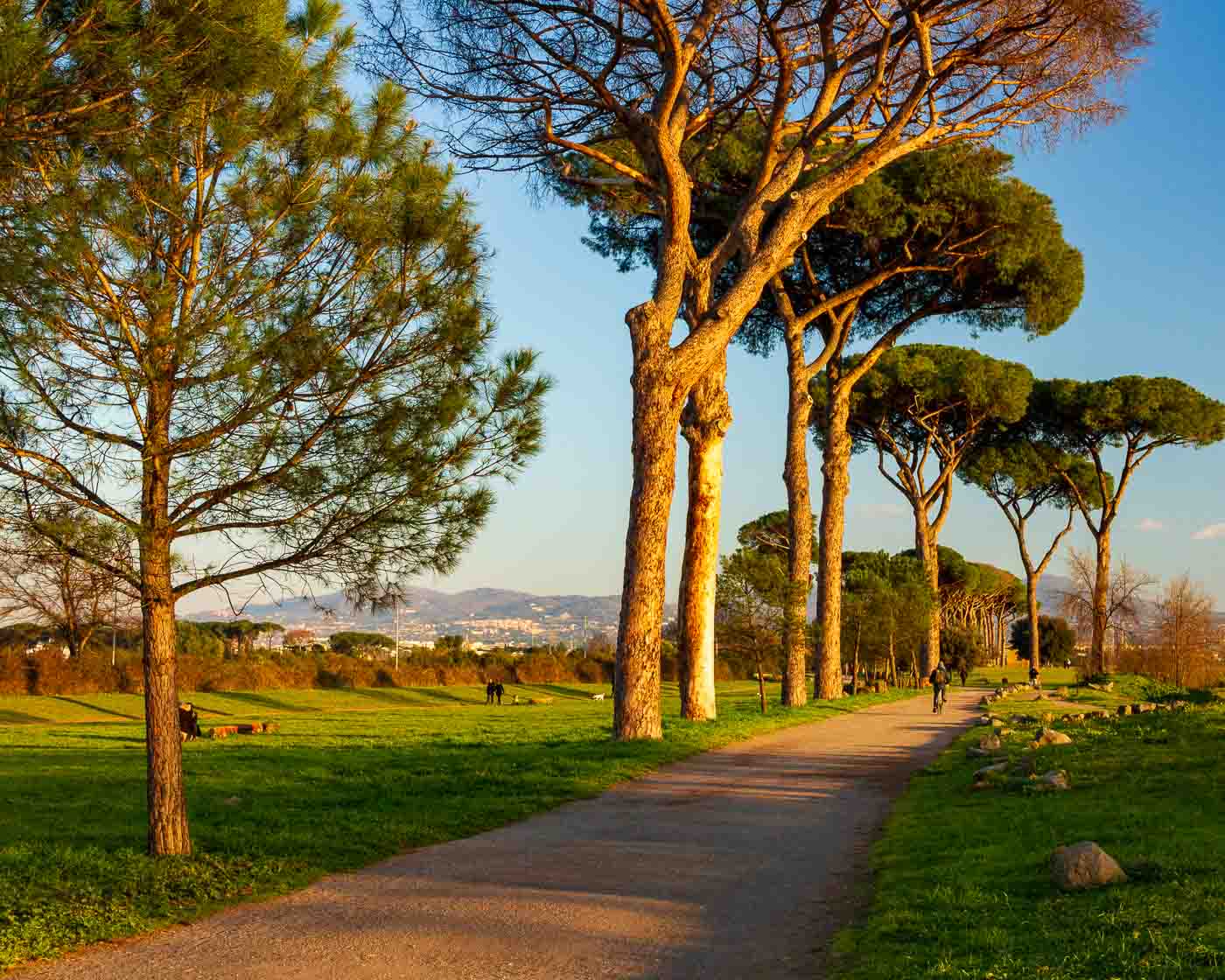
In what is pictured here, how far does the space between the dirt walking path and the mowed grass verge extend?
0.47 m

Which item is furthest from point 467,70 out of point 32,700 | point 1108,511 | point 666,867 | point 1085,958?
point 1108,511

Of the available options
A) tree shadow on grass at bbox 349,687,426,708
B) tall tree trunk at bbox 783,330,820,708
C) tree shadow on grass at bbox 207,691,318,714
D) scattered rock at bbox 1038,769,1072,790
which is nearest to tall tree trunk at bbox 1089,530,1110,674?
tall tree trunk at bbox 783,330,820,708

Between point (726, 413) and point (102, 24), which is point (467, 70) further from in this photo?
point (102, 24)

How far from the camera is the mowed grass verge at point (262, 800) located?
7.16 meters

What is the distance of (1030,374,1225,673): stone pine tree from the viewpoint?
42000 millimetres

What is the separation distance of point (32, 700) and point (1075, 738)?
91.8 ft

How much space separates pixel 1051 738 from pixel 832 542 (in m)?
13.9

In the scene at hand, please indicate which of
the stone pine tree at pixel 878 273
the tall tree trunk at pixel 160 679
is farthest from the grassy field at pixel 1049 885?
the stone pine tree at pixel 878 273

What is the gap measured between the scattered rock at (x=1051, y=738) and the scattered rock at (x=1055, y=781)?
3974 mm

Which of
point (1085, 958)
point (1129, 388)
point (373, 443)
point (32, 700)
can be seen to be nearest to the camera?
point (1085, 958)

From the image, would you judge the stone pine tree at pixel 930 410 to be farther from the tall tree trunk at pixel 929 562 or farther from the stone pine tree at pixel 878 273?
the stone pine tree at pixel 878 273

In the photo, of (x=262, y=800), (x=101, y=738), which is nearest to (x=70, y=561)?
(x=262, y=800)

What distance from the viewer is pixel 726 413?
1942cm

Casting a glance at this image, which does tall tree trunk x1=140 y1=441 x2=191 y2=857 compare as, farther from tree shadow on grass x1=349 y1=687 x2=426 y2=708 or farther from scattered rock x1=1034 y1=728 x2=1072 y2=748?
tree shadow on grass x1=349 y1=687 x2=426 y2=708
